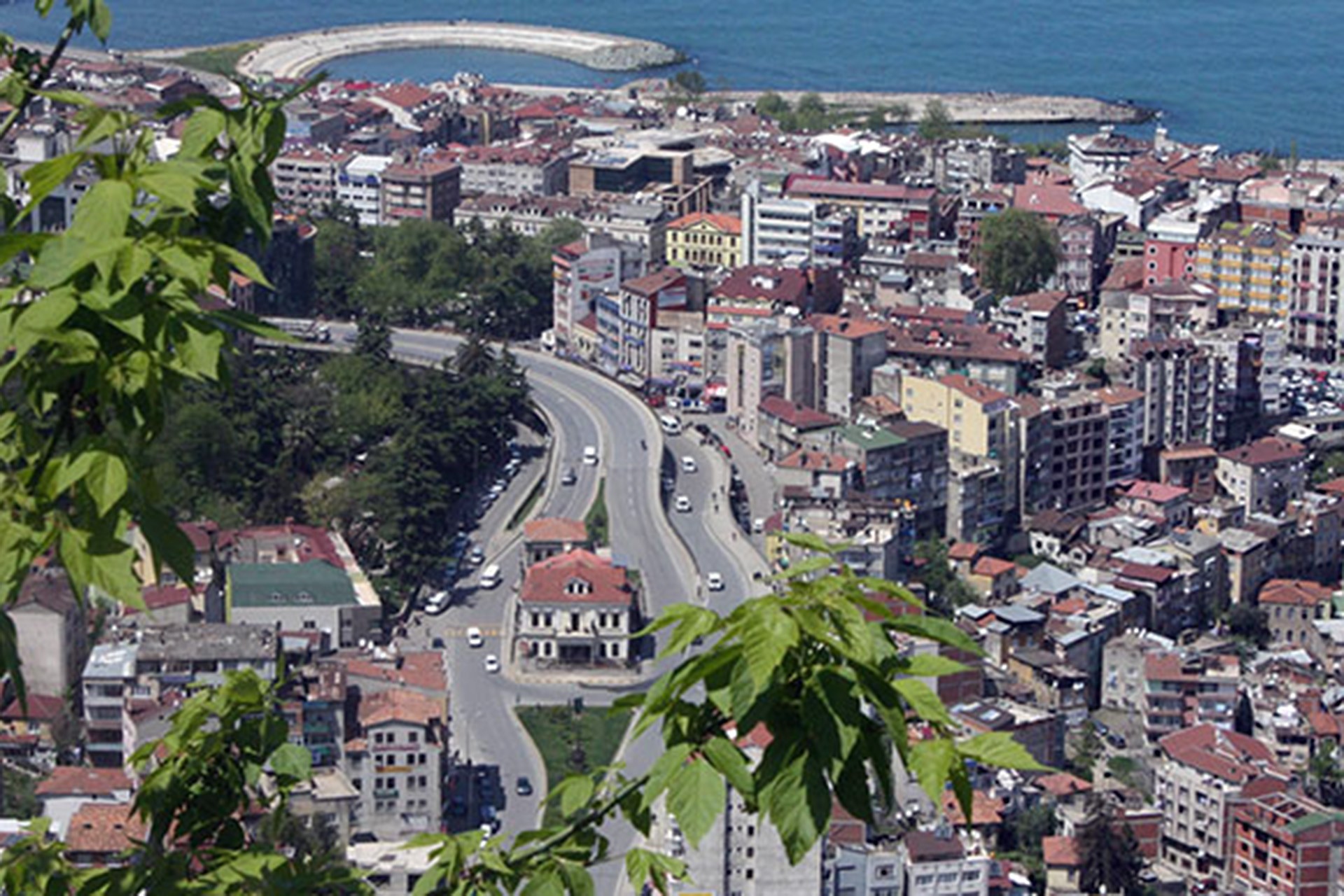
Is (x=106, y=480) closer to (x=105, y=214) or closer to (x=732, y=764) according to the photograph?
(x=105, y=214)

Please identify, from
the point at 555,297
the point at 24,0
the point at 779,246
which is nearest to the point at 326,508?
the point at 555,297

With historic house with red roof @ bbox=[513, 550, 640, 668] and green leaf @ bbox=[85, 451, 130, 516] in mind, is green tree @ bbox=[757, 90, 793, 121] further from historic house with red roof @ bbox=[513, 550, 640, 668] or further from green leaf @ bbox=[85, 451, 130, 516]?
green leaf @ bbox=[85, 451, 130, 516]

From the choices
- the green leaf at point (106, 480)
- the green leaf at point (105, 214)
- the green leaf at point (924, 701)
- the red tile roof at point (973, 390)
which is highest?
the green leaf at point (105, 214)

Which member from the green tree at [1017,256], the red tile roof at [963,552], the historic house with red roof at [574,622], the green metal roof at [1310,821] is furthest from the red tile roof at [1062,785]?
the green tree at [1017,256]

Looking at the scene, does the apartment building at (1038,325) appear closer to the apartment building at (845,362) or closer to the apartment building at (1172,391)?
the apartment building at (1172,391)

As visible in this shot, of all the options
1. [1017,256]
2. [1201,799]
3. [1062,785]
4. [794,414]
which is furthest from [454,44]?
[1201,799]

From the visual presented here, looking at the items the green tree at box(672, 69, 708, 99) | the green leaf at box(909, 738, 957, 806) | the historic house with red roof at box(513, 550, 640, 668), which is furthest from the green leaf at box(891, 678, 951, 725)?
the green tree at box(672, 69, 708, 99)
